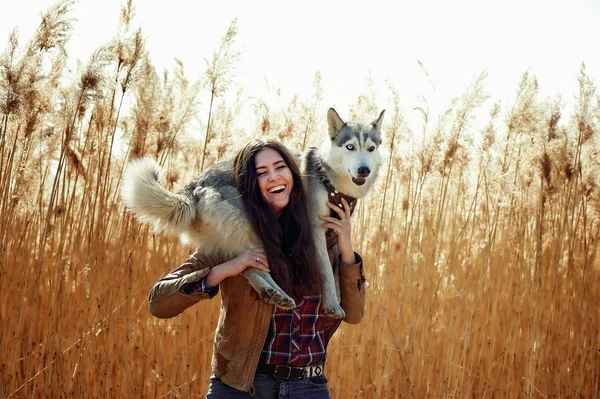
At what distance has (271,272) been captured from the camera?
7.70 ft

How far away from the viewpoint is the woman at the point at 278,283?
7.01 ft

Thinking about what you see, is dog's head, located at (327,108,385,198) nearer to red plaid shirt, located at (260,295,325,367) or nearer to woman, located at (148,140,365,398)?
woman, located at (148,140,365,398)

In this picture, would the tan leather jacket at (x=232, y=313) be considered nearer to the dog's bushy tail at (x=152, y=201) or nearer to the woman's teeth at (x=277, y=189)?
the dog's bushy tail at (x=152, y=201)

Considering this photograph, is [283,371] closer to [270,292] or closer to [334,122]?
[270,292]

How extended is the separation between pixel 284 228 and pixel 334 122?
98 centimetres

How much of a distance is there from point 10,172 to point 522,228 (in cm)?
346

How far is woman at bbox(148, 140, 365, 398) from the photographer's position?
7.01 ft

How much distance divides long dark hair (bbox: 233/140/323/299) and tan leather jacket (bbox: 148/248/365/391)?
0.15 m

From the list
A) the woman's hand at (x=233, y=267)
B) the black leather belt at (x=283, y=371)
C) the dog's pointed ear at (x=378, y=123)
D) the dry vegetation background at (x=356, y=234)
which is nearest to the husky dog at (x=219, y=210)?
the woman's hand at (x=233, y=267)

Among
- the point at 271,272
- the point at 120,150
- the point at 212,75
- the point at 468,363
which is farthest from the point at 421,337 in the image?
the point at 120,150

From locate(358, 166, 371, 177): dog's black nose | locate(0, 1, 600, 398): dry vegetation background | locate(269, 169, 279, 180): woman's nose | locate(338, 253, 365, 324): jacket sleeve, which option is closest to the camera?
locate(269, 169, 279, 180): woman's nose

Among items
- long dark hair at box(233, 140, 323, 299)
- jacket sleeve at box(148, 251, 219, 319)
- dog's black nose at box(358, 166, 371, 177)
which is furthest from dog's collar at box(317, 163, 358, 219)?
jacket sleeve at box(148, 251, 219, 319)

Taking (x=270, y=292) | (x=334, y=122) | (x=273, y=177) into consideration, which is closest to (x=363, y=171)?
(x=334, y=122)

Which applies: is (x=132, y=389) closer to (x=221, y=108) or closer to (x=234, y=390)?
(x=234, y=390)
